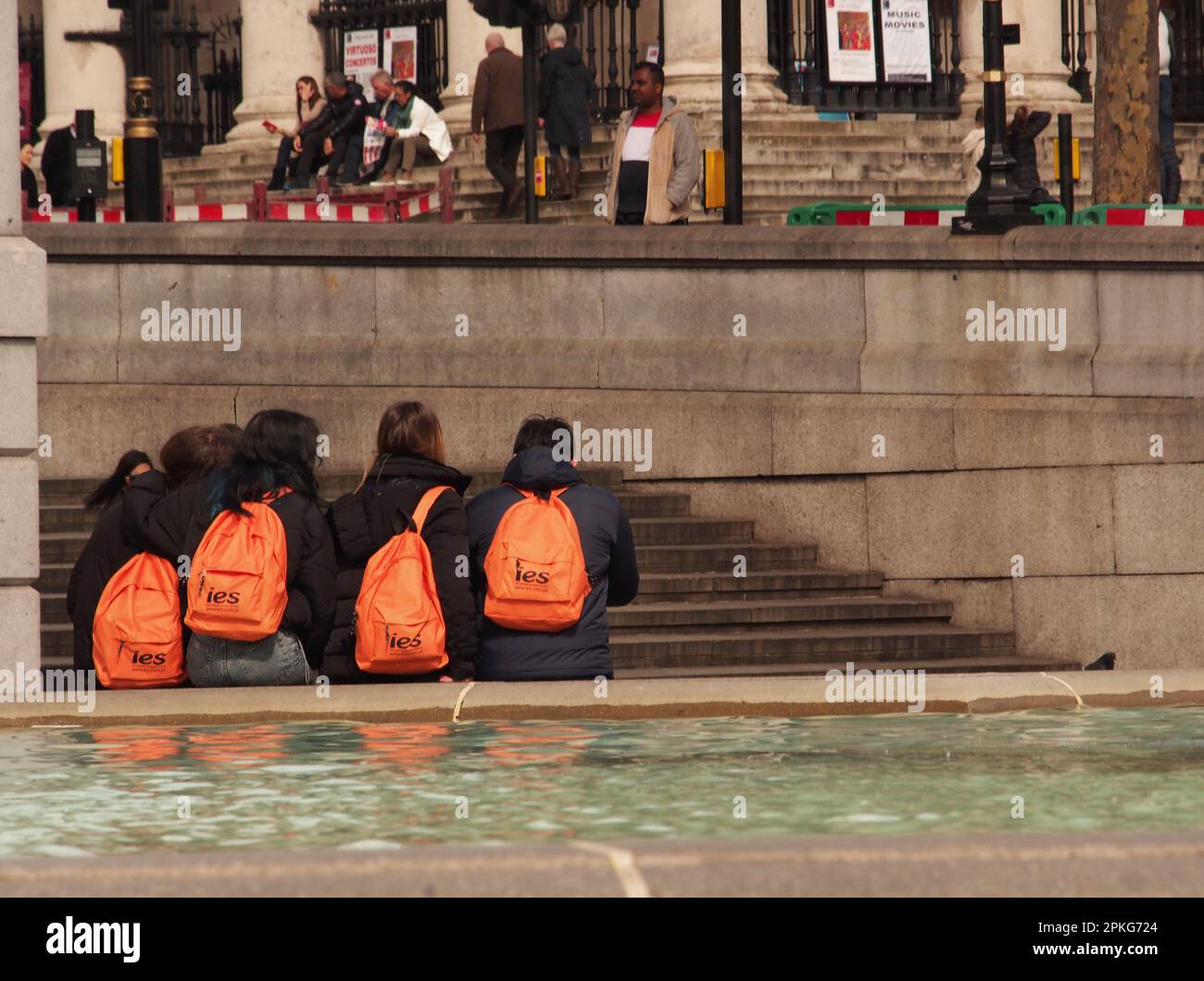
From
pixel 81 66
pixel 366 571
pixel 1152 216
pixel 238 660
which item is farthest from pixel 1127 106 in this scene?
pixel 81 66

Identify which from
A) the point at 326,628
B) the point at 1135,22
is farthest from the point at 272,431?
the point at 1135,22

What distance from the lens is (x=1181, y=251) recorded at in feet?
40.0

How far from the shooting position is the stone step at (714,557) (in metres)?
12.0

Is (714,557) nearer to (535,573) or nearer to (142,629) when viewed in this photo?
(535,573)

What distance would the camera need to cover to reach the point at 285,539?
7742 millimetres

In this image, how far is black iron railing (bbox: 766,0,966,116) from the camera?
2725cm

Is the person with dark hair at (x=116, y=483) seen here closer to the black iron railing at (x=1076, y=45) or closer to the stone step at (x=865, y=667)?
the stone step at (x=865, y=667)

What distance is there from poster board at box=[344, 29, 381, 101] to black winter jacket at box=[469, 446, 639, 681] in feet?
82.5

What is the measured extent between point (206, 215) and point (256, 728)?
12.6 metres

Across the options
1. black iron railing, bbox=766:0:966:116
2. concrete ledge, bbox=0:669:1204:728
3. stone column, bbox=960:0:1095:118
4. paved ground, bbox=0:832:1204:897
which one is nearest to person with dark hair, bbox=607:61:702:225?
concrete ledge, bbox=0:669:1204:728

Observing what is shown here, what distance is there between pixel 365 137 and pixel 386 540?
18724mm

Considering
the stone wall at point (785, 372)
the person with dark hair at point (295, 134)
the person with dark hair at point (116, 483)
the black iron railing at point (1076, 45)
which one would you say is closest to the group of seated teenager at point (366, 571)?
the person with dark hair at point (116, 483)

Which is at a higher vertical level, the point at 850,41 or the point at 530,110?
the point at 850,41

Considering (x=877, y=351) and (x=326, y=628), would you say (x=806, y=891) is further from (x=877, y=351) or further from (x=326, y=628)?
(x=877, y=351)
